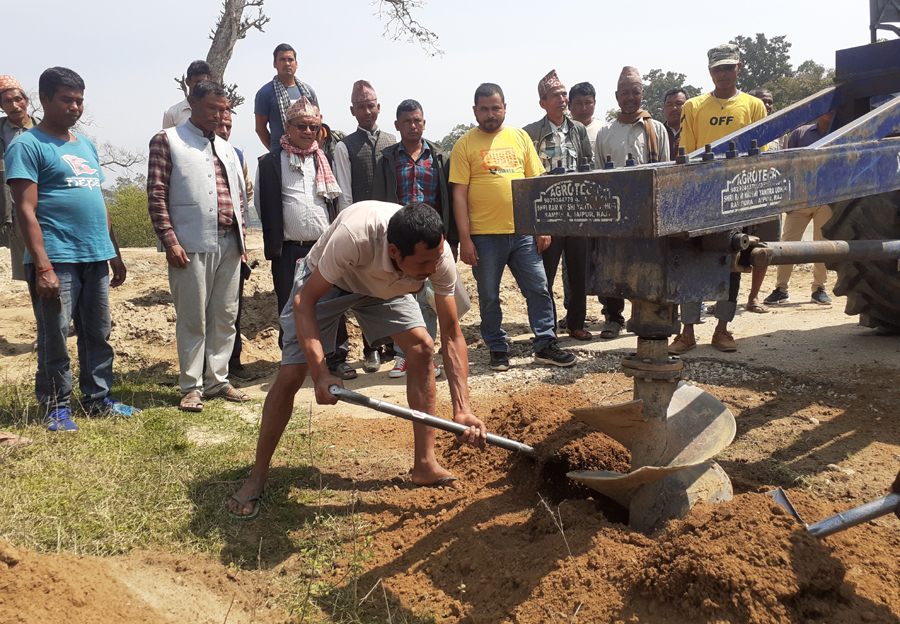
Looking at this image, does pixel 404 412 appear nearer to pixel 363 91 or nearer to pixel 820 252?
pixel 820 252

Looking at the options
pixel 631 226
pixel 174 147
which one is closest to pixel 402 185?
pixel 174 147

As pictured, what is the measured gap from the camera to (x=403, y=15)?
11.8 meters

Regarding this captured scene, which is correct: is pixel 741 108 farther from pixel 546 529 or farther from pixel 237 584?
pixel 237 584

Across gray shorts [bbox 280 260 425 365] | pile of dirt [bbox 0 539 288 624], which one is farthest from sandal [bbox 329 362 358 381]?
pile of dirt [bbox 0 539 288 624]

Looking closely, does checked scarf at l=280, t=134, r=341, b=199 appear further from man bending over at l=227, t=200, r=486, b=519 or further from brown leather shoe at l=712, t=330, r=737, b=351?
brown leather shoe at l=712, t=330, r=737, b=351

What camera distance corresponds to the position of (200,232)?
474 cm

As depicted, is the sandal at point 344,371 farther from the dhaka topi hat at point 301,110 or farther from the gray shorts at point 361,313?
the gray shorts at point 361,313

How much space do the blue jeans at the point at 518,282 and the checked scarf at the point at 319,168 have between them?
3.88 ft

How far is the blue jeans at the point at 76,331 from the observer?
4.21 m

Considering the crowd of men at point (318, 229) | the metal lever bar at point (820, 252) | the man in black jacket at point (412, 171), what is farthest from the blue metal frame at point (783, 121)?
the man in black jacket at point (412, 171)

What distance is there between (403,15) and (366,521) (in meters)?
10.6

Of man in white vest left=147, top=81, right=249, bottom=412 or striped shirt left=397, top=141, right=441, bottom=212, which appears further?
striped shirt left=397, top=141, right=441, bottom=212

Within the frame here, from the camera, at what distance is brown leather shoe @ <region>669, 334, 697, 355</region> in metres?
5.51

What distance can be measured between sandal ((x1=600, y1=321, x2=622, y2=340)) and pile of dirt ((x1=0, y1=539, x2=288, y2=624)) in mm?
4183
